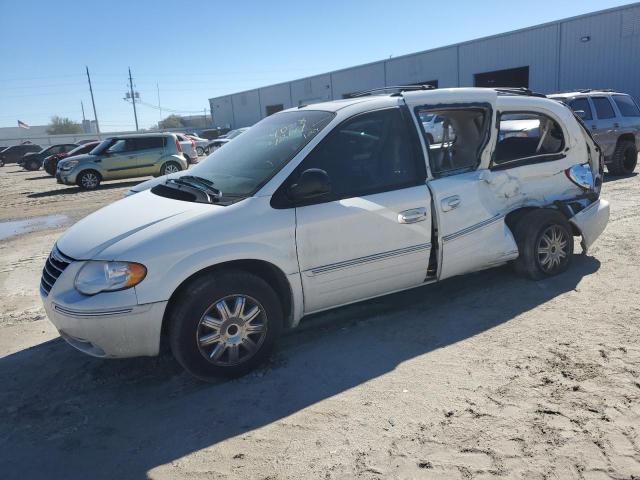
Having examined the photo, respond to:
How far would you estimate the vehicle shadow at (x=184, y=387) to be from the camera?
2.82 meters

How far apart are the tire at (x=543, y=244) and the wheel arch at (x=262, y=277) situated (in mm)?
2413

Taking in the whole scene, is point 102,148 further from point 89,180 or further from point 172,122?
point 172,122

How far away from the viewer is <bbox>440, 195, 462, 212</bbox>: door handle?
4.12 meters

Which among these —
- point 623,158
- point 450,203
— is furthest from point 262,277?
point 623,158

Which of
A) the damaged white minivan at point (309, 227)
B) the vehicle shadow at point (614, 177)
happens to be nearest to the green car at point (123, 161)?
the vehicle shadow at point (614, 177)

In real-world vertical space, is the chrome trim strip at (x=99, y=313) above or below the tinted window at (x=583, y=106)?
below

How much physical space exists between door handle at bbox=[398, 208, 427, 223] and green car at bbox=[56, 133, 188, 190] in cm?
1465

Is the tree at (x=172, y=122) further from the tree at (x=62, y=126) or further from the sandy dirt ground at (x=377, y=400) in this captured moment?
the sandy dirt ground at (x=377, y=400)

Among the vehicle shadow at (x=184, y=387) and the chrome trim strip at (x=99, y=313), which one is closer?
the vehicle shadow at (x=184, y=387)

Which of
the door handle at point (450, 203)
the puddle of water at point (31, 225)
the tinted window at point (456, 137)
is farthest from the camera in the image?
→ the puddle of water at point (31, 225)

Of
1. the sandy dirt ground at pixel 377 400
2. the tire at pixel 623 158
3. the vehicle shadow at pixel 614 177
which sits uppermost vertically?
the tire at pixel 623 158

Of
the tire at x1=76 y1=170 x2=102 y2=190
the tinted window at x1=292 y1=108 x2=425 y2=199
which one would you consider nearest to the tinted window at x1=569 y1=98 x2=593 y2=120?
the tinted window at x1=292 y1=108 x2=425 y2=199

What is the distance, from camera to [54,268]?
349cm

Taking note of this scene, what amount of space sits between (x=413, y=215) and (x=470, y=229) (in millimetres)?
674
